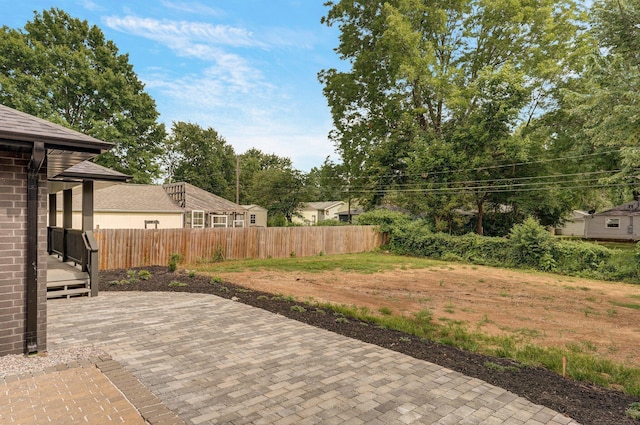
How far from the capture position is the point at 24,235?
4043 millimetres

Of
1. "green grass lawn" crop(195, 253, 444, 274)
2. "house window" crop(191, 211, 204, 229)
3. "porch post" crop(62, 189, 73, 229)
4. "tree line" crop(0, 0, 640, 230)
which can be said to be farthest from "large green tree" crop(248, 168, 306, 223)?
"porch post" crop(62, 189, 73, 229)

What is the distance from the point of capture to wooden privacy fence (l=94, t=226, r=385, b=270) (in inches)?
488

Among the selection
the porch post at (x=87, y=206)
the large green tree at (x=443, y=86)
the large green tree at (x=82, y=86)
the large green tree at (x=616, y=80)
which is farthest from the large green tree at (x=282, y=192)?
the porch post at (x=87, y=206)

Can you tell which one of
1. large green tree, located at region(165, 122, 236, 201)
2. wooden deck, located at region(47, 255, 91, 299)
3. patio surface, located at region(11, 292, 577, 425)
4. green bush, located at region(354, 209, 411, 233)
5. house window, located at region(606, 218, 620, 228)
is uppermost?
large green tree, located at region(165, 122, 236, 201)

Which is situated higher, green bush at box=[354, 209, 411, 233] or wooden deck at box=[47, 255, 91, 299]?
green bush at box=[354, 209, 411, 233]

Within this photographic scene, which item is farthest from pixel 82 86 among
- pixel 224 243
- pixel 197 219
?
pixel 224 243

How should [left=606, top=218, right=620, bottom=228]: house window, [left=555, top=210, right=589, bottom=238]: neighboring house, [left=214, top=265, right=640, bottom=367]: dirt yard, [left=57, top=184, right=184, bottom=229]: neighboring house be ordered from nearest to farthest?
[left=214, top=265, right=640, bottom=367]: dirt yard → [left=57, top=184, right=184, bottom=229]: neighboring house → [left=606, top=218, right=620, bottom=228]: house window → [left=555, top=210, right=589, bottom=238]: neighboring house

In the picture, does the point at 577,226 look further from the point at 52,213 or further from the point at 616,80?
the point at 52,213

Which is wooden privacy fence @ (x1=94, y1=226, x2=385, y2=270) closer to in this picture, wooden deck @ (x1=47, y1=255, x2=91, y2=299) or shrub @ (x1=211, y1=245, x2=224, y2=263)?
shrub @ (x1=211, y1=245, x2=224, y2=263)

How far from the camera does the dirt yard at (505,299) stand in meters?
6.14

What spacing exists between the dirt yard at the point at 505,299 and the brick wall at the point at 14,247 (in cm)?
524

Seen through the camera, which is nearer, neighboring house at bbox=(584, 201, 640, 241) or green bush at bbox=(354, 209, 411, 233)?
green bush at bbox=(354, 209, 411, 233)

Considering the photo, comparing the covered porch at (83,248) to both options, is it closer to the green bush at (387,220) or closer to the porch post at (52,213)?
the porch post at (52,213)

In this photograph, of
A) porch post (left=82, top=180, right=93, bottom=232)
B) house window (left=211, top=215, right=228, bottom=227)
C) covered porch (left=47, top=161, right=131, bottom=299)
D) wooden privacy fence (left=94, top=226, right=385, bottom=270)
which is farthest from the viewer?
house window (left=211, top=215, right=228, bottom=227)
